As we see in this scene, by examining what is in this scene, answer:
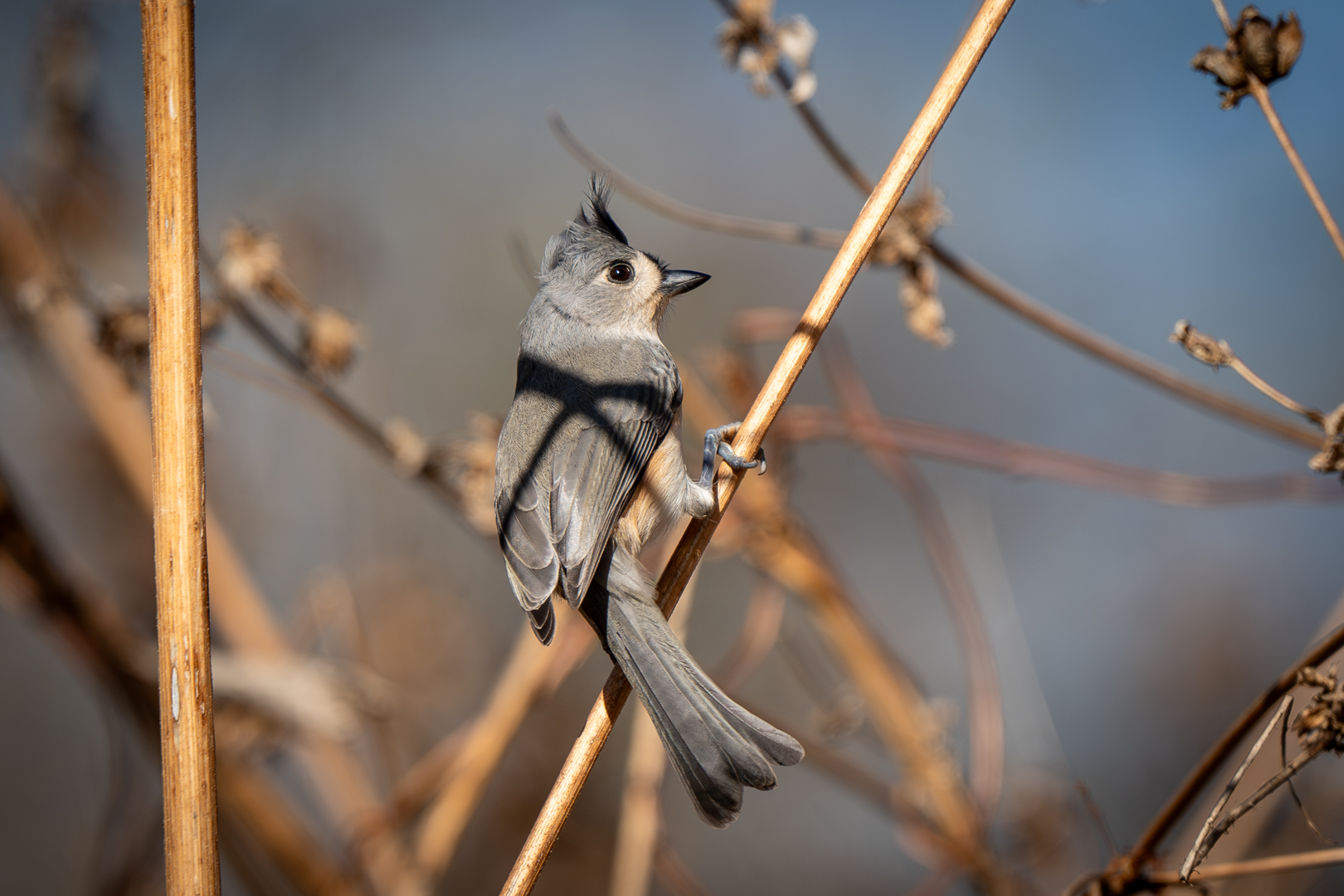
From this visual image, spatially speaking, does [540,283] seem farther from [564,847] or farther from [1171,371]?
[564,847]

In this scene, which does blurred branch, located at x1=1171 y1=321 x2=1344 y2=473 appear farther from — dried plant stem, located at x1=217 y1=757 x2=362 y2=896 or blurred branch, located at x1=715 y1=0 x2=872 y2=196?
dried plant stem, located at x1=217 y1=757 x2=362 y2=896

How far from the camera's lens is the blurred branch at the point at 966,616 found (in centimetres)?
195

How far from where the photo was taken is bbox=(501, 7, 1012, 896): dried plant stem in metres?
0.99

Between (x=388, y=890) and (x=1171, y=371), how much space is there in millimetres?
1911

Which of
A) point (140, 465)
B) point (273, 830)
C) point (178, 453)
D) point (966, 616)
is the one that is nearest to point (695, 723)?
point (178, 453)

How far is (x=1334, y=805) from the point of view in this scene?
186 cm

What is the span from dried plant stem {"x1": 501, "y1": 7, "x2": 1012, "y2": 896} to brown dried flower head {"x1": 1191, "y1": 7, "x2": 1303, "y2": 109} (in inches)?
13.0

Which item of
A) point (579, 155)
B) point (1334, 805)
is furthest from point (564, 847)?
point (579, 155)

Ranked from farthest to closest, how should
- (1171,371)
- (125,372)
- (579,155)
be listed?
(125,372) → (579,155) → (1171,371)

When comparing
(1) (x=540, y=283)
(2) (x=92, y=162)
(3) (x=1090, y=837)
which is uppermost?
(1) (x=540, y=283)

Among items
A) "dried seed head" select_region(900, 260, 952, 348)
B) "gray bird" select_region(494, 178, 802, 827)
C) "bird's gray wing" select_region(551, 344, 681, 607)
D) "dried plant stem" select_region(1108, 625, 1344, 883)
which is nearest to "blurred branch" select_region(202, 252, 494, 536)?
"gray bird" select_region(494, 178, 802, 827)

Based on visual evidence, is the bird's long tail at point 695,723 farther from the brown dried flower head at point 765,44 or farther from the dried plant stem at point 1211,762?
the brown dried flower head at point 765,44

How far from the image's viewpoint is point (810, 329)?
1.19 m

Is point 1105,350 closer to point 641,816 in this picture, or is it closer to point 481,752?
point 641,816
